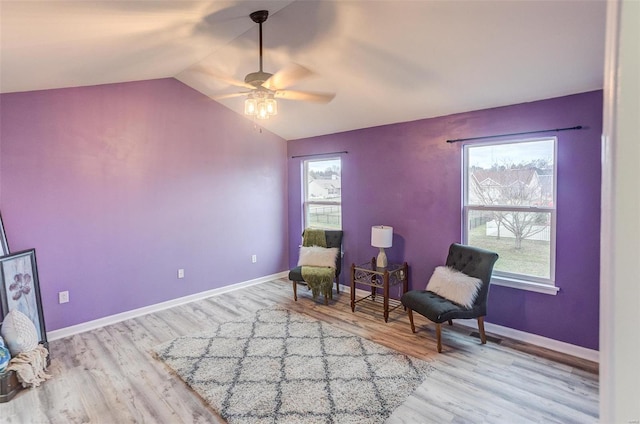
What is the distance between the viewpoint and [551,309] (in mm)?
3121

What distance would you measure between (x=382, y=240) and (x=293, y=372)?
74.8 inches

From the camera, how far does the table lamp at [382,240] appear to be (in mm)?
4035

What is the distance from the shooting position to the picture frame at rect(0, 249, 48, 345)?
2884 mm

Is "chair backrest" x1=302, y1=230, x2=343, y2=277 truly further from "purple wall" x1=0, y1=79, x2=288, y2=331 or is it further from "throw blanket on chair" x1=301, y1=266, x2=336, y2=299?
"purple wall" x1=0, y1=79, x2=288, y2=331

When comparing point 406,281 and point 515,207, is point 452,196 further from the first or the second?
point 406,281

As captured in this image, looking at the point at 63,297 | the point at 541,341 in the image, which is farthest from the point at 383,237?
the point at 63,297

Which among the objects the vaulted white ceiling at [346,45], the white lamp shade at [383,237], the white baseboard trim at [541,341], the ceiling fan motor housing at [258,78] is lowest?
the white baseboard trim at [541,341]

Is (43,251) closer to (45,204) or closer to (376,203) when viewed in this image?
(45,204)

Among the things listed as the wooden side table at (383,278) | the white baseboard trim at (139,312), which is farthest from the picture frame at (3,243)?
the wooden side table at (383,278)

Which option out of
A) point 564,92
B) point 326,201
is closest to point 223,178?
point 326,201

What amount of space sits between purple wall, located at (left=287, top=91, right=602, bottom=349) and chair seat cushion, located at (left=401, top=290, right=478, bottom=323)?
0.61m

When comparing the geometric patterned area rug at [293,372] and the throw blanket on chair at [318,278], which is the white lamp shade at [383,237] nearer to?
the throw blanket on chair at [318,278]

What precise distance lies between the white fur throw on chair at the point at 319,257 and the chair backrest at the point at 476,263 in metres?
1.55

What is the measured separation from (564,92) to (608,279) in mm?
3290
